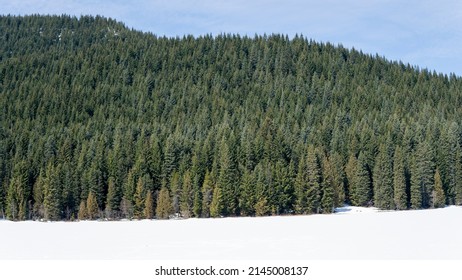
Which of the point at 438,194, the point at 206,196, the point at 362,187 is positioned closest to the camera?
the point at 206,196

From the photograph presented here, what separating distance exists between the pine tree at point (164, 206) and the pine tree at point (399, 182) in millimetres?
46846

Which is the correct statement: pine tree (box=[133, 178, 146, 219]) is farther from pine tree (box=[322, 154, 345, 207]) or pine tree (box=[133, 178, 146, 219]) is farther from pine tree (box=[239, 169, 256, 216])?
pine tree (box=[322, 154, 345, 207])

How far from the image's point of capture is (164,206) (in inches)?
3848

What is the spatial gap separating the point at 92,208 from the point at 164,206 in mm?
16123

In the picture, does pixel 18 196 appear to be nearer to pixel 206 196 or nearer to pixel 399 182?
pixel 206 196

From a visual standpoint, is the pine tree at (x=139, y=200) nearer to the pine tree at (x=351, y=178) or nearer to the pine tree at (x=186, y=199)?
the pine tree at (x=186, y=199)

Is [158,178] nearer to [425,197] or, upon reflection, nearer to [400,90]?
[425,197]

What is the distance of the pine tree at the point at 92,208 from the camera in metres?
102

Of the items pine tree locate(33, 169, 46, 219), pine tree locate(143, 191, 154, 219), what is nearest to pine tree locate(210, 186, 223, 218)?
pine tree locate(143, 191, 154, 219)

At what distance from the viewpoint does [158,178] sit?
11256cm

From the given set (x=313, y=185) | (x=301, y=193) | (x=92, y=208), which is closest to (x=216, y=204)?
(x=301, y=193)

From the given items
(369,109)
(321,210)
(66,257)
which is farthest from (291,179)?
(369,109)

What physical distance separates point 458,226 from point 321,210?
1580 inches

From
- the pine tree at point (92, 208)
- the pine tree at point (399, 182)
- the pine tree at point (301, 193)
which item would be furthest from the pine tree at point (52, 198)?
the pine tree at point (399, 182)
